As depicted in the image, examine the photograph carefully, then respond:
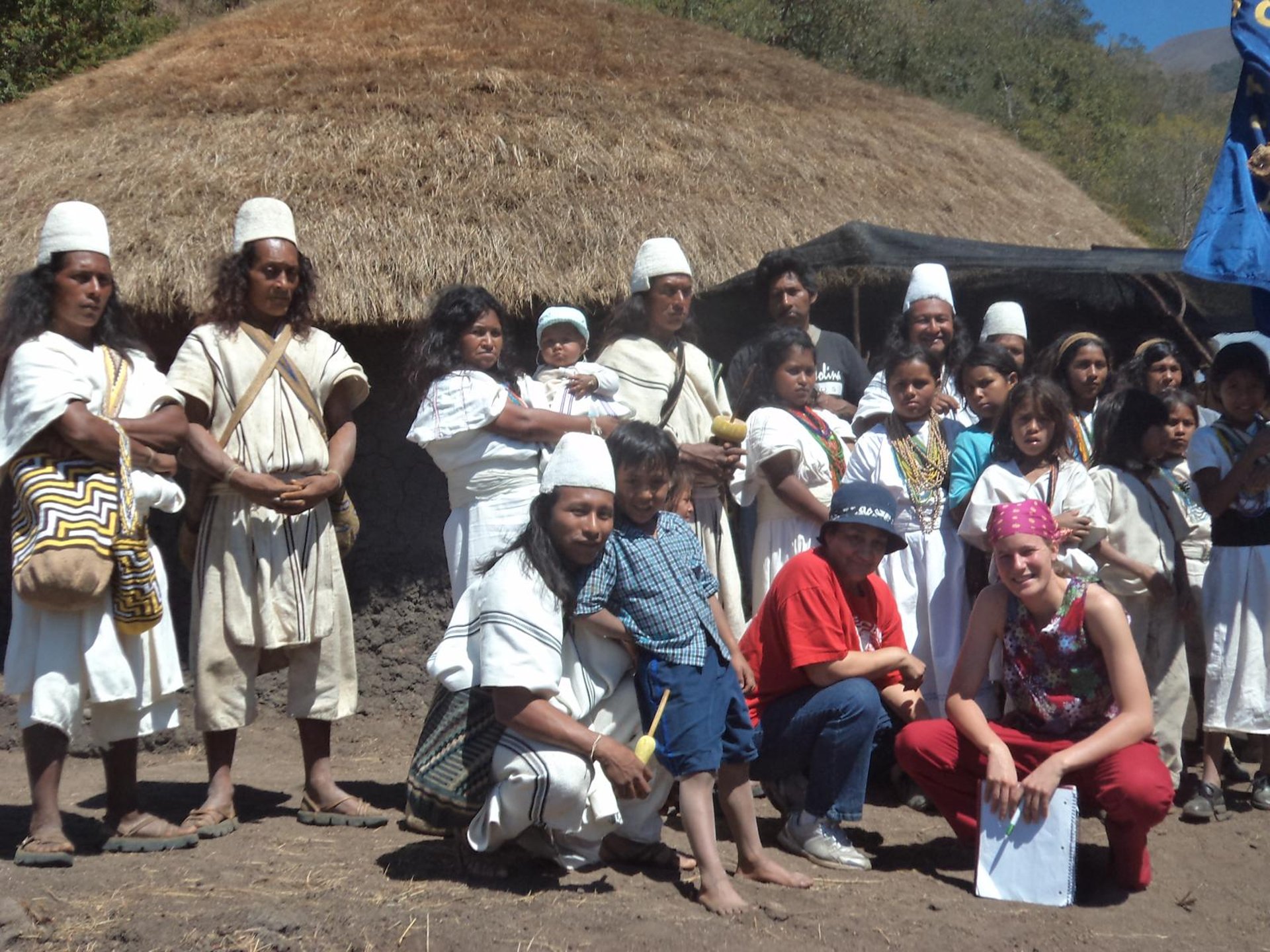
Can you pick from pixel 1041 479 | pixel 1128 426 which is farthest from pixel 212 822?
pixel 1128 426

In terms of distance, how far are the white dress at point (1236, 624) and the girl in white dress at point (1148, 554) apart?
4.7 inches

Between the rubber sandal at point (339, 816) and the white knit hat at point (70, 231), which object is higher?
the white knit hat at point (70, 231)

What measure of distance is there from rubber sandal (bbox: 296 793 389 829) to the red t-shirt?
1307 mm

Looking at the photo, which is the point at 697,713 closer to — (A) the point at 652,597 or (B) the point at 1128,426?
(A) the point at 652,597

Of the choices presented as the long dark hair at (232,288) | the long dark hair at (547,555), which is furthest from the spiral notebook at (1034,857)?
the long dark hair at (232,288)

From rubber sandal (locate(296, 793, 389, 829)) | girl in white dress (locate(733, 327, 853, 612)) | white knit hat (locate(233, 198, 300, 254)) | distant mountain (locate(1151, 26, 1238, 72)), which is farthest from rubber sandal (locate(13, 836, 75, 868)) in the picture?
distant mountain (locate(1151, 26, 1238, 72))

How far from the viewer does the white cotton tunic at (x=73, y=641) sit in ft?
12.7

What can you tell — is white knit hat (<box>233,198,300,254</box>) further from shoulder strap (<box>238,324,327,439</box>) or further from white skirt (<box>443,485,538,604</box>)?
white skirt (<box>443,485,538,604</box>)

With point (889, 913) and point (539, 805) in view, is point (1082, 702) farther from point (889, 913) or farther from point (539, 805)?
point (539, 805)

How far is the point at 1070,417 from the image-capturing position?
4953 mm

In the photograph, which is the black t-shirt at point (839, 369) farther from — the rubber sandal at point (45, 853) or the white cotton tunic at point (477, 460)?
the rubber sandal at point (45, 853)

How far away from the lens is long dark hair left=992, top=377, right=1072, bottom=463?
15.8ft

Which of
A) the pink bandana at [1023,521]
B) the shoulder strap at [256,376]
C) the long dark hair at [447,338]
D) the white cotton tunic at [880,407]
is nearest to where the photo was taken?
the pink bandana at [1023,521]

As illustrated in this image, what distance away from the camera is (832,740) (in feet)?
14.1
